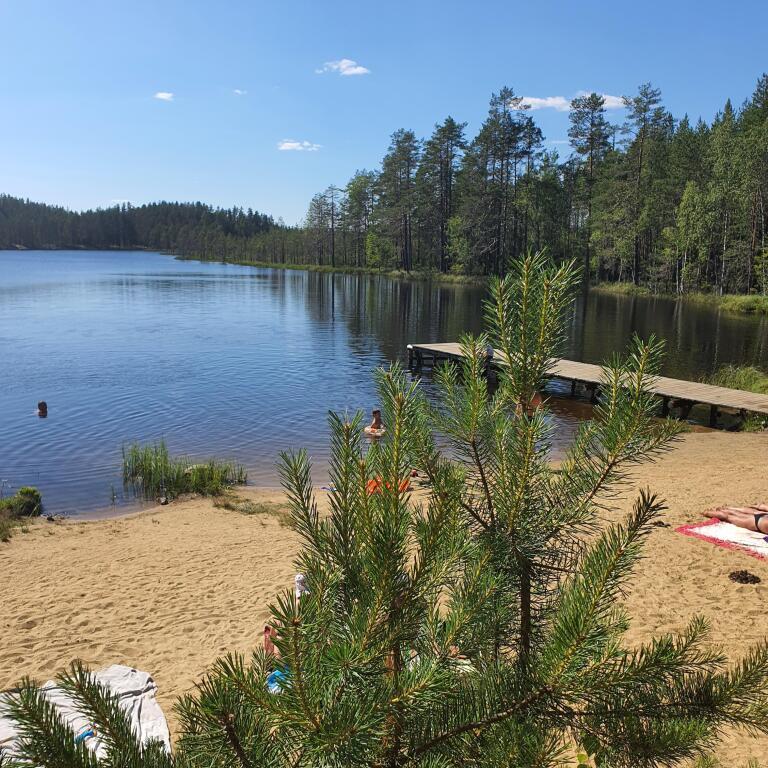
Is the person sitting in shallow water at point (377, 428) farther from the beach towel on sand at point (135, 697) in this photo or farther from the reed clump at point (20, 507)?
the reed clump at point (20, 507)

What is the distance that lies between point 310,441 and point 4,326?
32.6m

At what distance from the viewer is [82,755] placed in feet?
4.87

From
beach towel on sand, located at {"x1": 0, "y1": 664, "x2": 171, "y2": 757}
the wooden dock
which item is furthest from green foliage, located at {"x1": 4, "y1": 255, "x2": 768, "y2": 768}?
the wooden dock

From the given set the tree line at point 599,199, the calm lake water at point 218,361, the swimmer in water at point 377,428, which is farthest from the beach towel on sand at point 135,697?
the tree line at point 599,199

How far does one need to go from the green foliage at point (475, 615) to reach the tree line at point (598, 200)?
57.2 m

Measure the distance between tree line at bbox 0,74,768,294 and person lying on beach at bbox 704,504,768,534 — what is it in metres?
47.7

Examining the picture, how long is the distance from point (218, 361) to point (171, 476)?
58.0 ft

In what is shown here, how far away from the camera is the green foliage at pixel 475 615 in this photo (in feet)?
5.26

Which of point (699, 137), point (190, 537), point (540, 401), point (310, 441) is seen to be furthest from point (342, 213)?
point (540, 401)

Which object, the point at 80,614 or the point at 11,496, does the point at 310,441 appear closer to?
the point at 11,496

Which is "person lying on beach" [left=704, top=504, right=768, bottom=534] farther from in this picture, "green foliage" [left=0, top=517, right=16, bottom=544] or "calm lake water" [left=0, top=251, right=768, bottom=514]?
"green foliage" [left=0, top=517, right=16, bottom=544]

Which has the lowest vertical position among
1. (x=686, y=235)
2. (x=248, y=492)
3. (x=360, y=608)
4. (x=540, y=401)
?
(x=248, y=492)

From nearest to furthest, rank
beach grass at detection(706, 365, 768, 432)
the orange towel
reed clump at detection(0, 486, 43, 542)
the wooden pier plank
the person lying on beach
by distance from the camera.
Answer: the orange towel
the person lying on beach
reed clump at detection(0, 486, 43, 542)
the wooden pier plank
beach grass at detection(706, 365, 768, 432)

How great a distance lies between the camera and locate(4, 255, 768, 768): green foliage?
1604 millimetres
